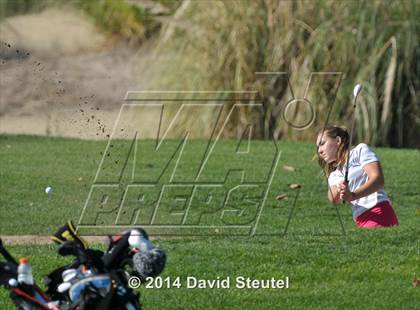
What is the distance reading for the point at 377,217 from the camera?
29.0 ft

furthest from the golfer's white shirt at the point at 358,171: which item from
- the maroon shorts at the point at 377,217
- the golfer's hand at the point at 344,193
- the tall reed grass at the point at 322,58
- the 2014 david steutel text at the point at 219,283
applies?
the tall reed grass at the point at 322,58

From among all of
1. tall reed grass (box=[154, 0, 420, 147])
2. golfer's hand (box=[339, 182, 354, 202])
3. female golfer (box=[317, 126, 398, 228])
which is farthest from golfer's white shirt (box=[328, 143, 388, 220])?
tall reed grass (box=[154, 0, 420, 147])

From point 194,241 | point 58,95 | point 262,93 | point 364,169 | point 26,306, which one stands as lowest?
point 58,95

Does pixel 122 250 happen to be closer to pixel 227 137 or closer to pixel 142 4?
pixel 227 137

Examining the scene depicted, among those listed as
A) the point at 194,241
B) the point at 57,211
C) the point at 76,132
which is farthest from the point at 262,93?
Answer: the point at 194,241

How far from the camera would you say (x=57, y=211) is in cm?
1060

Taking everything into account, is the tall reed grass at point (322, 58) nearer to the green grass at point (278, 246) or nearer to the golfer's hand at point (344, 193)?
the green grass at point (278, 246)

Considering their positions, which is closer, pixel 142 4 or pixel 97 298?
pixel 97 298

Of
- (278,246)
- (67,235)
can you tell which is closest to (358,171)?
(278,246)

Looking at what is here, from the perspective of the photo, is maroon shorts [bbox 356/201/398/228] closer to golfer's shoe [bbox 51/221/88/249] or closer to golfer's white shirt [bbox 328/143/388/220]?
golfer's white shirt [bbox 328/143/388/220]

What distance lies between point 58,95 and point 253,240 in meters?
9.68

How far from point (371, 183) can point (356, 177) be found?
0.89 ft

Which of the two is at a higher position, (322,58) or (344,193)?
(344,193)

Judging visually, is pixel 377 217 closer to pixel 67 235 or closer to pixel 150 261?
pixel 67 235
